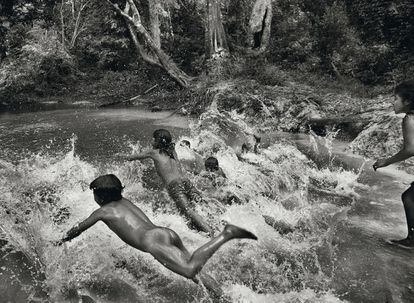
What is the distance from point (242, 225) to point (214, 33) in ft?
42.3

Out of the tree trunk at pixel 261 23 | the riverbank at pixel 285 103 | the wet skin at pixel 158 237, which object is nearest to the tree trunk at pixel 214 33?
the riverbank at pixel 285 103

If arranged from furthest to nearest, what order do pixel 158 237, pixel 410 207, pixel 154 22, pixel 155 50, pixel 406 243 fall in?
pixel 154 22, pixel 155 50, pixel 406 243, pixel 410 207, pixel 158 237

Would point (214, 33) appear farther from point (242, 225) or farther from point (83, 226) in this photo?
point (83, 226)

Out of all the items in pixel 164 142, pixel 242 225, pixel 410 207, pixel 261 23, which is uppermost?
pixel 261 23

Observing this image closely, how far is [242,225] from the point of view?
5.44m

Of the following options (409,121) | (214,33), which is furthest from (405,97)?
(214,33)

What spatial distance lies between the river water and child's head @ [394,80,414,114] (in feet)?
5.48

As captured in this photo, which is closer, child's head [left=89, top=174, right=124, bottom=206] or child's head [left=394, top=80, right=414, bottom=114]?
child's head [left=89, top=174, right=124, bottom=206]

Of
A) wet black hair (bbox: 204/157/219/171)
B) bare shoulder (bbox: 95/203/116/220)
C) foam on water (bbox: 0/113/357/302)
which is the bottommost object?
foam on water (bbox: 0/113/357/302)

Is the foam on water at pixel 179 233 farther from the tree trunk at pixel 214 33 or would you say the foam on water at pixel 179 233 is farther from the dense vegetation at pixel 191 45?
the tree trunk at pixel 214 33

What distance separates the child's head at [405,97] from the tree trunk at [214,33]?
504 inches

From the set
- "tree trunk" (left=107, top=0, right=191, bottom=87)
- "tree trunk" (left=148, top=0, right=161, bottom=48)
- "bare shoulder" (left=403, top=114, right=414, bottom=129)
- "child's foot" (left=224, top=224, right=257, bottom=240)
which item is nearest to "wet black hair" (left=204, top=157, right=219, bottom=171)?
"bare shoulder" (left=403, top=114, right=414, bottom=129)

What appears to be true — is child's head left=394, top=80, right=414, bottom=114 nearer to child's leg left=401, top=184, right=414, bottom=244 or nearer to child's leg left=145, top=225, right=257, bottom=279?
child's leg left=401, top=184, right=414, bottom=244

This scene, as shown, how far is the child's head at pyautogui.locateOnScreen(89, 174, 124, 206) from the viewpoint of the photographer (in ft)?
12.5
